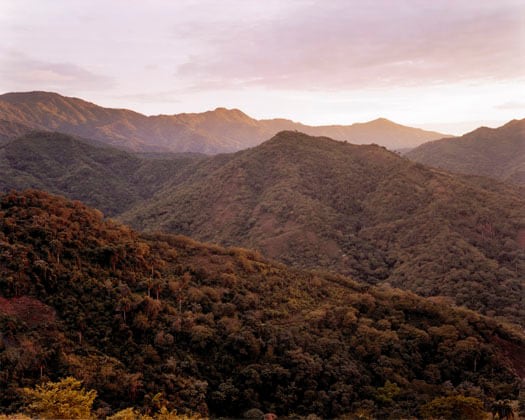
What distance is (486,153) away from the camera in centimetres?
17962

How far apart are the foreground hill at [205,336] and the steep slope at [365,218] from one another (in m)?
30.0

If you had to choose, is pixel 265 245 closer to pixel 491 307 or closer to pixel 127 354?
pixel 491 307

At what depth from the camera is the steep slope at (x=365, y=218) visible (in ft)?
215

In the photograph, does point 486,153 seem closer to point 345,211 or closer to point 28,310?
point 345,211

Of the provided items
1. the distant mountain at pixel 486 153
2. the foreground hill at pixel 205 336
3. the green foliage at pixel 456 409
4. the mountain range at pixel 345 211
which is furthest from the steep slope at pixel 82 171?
the green foliage at pixel 456 409

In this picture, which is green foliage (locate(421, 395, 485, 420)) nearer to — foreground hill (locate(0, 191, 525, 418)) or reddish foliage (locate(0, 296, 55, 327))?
foreground hill (locate(0, 191, 525, 418))

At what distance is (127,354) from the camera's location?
2294 centimetres

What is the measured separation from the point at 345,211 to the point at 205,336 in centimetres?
7177

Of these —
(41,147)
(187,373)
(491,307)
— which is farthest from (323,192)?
(41,147)

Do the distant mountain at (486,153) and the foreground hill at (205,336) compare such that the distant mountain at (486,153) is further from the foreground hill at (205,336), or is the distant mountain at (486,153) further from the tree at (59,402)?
the tree at (59,402)

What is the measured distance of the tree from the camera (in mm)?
15234

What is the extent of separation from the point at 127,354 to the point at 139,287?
249 inches

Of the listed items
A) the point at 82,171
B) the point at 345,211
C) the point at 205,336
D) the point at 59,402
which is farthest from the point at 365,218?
the point at 82,171

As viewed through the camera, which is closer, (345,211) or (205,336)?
(205,336)
